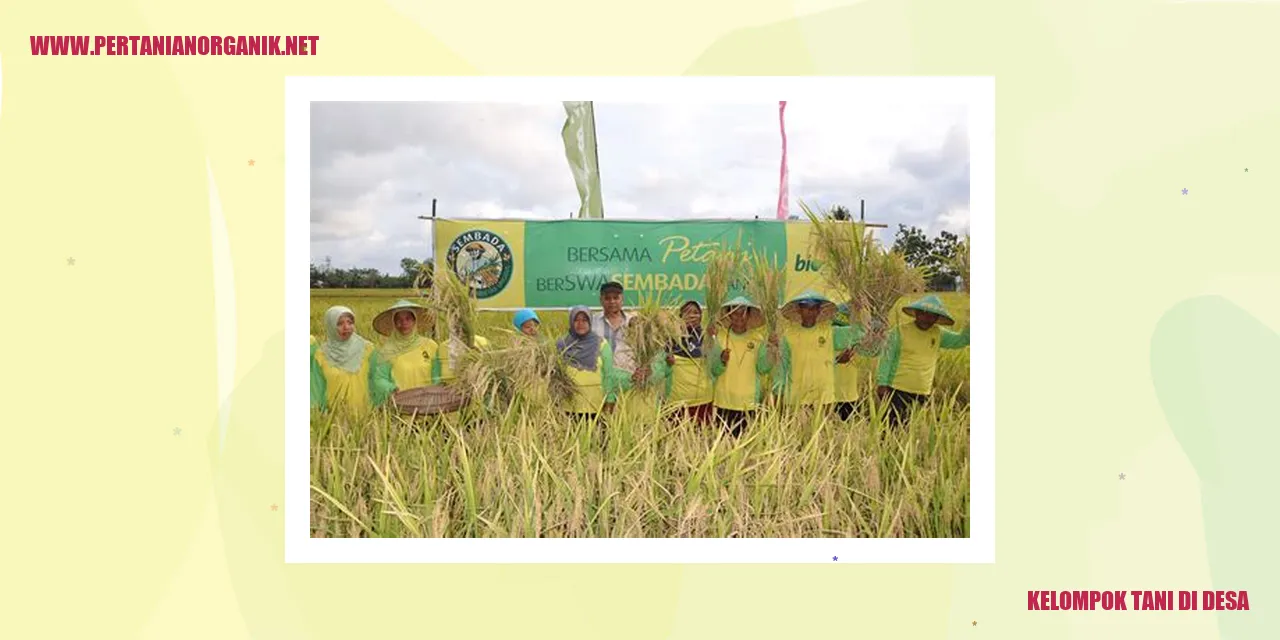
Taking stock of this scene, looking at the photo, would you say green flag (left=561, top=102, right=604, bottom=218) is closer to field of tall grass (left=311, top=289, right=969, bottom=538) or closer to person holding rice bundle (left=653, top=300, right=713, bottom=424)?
person holding rice bundle (left=653, top=300, right=713, bottom=424)

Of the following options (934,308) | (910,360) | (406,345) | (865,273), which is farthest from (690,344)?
(406,345)

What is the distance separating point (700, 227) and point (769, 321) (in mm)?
689

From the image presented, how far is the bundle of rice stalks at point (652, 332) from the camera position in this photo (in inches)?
153

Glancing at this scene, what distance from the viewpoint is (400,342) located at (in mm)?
3949

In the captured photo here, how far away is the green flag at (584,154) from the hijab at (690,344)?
2.88 ft

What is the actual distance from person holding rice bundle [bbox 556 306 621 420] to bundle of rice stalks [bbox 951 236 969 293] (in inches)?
74.3

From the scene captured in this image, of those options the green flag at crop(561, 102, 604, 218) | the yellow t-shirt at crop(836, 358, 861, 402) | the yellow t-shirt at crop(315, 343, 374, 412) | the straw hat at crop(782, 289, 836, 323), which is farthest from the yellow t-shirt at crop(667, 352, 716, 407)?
the yellow t-shirt at crop(315, 343, 374, 412)

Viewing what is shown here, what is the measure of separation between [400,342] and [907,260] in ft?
9.29

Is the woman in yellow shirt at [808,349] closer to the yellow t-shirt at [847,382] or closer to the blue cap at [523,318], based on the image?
the yellow t-shirt at [847,382]

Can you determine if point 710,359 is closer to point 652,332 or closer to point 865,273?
point 652,332

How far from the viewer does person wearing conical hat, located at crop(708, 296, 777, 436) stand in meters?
3.88

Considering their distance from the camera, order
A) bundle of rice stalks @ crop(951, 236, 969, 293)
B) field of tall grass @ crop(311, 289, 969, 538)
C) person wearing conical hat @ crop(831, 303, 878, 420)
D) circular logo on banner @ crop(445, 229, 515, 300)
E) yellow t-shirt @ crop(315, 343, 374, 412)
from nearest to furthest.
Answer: field of tall grass @ crop(311, 289, 969, 538) → bundle of rice stalks @ crop(951, 236, 969, 293) → yellow t-shirt @ crop(315, 343, 374, 412) → person wearing conical hat @ crop(831, 303, 878, 420) → circular logo on banner @ crop(445, 229, 515, 300)

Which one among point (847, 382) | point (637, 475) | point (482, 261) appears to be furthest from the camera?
point (482, 261)

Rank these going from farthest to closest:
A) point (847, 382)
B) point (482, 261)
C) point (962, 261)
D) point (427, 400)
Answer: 1. point (482, 261)
2. point (847, 382)
3. point (427, 400)
4. point (962, 261)
